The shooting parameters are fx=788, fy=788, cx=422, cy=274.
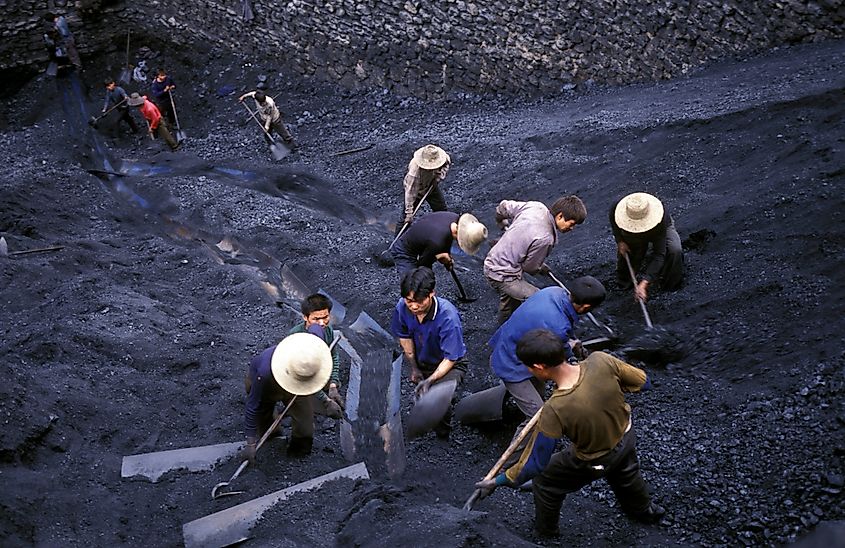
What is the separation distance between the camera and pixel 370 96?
13531mm

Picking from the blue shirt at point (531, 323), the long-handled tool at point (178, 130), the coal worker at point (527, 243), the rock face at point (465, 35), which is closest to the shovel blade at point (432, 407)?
the blue shirt at point (531, 323)

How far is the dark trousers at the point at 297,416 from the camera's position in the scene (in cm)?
540

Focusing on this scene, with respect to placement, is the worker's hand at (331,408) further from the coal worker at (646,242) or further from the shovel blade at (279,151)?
the shovel blade at (279,151)

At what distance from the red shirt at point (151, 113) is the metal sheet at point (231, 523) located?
9.54 meters

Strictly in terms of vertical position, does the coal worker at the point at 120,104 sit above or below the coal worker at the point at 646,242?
below

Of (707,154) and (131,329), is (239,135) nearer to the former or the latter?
(131,329)

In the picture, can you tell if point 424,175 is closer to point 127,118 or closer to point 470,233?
point 470,233

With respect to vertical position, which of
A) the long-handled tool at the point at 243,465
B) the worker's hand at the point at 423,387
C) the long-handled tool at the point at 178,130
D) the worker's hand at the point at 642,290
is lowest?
the long-handled tool at the point at 178,130

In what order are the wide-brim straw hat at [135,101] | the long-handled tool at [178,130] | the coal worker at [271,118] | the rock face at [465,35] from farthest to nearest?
the long-handled tool at [178,130], the wide-brim straw hat at [135,101], the coal worker at [271,118], the rock face at [465,35]

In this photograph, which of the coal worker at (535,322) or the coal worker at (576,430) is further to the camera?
the coal worker at (535,322)

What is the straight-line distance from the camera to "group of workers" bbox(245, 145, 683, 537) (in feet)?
13.8

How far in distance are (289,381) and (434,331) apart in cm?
110

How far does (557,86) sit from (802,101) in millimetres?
4210

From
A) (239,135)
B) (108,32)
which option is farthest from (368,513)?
(108,32)
